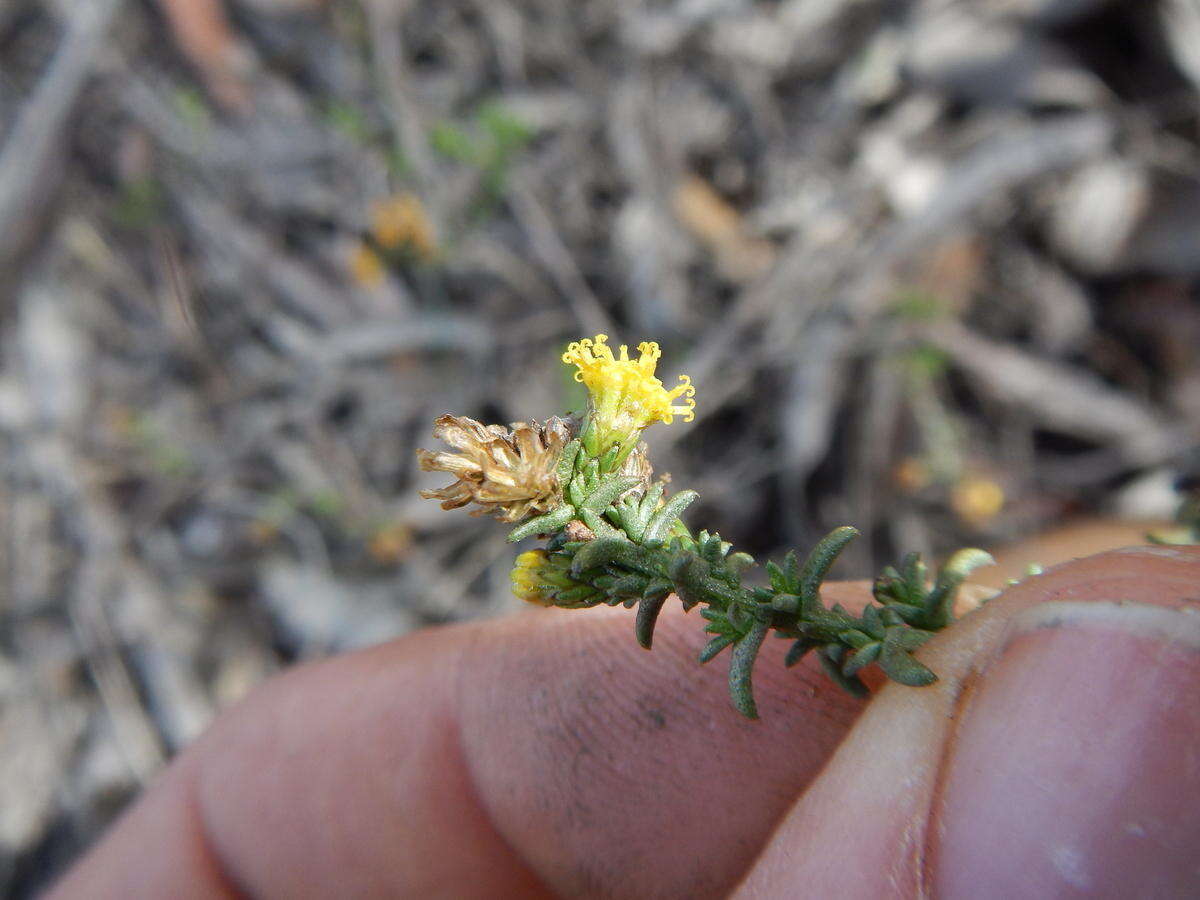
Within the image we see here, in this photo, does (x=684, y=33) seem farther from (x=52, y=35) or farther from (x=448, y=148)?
(x=52, y=35)

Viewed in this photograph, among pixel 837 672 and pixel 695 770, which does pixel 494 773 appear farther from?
pixel 837 672

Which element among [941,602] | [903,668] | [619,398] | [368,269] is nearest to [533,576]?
[619,398]

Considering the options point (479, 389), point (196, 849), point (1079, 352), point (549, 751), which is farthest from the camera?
point (479, 389)

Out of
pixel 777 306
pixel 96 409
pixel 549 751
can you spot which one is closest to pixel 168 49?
pixel 96 409

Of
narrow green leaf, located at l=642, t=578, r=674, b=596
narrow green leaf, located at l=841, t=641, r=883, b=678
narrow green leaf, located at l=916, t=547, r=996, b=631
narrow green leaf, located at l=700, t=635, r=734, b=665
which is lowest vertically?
narrow green leaf, located at l=916, t=547, r=996, b=631

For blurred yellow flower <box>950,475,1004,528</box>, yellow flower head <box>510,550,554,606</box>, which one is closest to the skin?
yellow flower head <box>510,550,554,606</box>

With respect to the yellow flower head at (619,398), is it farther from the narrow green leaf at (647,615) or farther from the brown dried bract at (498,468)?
the narrow green leaf at (647,615)

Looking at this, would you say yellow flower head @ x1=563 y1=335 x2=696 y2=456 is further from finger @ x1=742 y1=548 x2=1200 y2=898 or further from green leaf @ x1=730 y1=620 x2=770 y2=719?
finger @ x1=742 y1=548 x2=1200 y2=898
